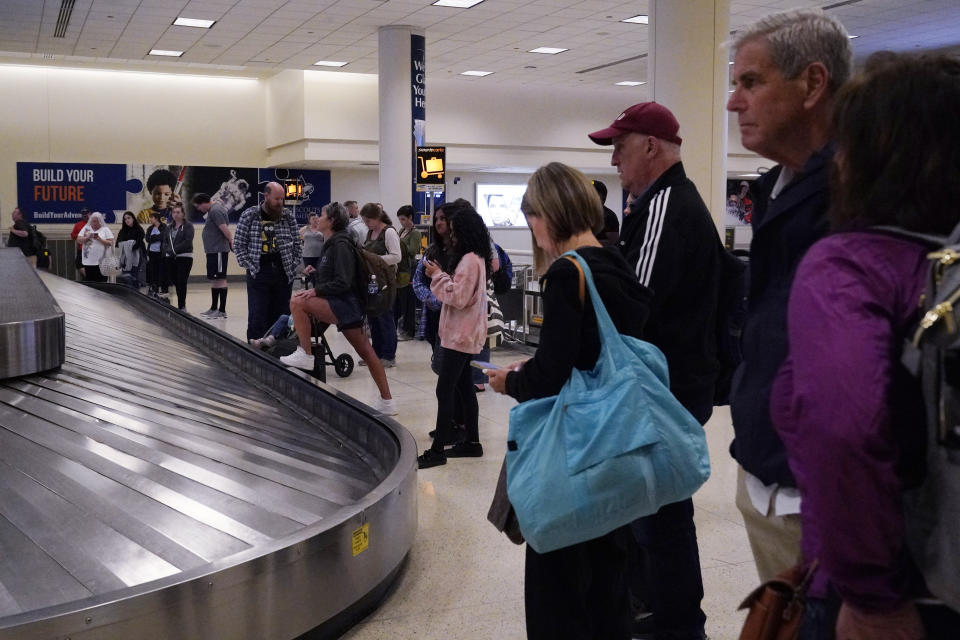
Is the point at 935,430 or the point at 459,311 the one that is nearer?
the point at 935,430

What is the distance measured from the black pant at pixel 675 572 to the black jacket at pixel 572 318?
634 millimetres

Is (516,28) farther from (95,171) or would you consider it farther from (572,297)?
(572,297)

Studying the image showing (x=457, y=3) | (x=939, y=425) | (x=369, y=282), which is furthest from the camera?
(x=457, y=3)

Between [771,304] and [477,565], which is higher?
[771,304]

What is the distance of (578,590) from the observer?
2342mm

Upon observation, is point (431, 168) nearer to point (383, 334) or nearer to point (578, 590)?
point (383, 334)

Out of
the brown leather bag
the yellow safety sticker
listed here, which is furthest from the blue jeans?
the brown leather bag

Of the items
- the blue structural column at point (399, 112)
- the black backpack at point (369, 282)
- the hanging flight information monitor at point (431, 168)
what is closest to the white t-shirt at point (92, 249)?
the blue structural column at point (399, 112)

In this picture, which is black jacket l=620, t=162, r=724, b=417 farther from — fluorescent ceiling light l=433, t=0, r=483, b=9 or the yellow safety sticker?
fluorescent ceiling light l=433, t=0, r=483, b=9

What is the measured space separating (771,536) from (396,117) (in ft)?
49.5

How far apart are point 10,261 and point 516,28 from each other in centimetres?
975

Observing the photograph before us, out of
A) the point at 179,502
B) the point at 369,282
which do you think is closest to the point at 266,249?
the point at 369,282

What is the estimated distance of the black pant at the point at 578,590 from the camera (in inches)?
91.5

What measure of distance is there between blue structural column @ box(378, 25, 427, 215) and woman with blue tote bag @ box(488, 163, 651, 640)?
1368 centimetres
